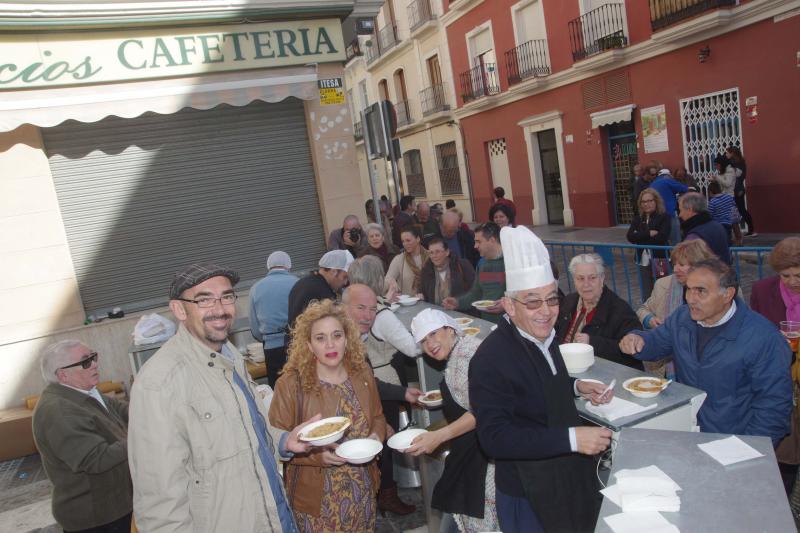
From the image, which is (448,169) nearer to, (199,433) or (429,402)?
(429,402)

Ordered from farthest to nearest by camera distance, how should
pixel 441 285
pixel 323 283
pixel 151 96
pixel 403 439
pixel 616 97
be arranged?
pixel 616 97, pixel 151 96, pixel 441 285, pixel 323 283, pixel 403 439

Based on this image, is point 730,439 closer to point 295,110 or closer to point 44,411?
point 44,411

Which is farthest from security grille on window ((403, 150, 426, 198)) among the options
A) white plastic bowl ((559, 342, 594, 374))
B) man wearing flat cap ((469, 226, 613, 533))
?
man wearing flat cap ((469, 226, 613, 533))

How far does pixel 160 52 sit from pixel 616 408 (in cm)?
702

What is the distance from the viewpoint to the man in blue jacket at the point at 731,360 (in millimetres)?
2918

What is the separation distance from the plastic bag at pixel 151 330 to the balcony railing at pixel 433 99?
64.1ft

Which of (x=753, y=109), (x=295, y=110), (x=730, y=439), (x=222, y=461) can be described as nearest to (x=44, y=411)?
(x=222, y=461)

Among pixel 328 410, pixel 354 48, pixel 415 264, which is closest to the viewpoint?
Answer: pixel 328 410

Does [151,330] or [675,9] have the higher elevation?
[675,9]

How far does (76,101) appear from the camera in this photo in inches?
262

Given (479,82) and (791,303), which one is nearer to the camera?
(791,303)

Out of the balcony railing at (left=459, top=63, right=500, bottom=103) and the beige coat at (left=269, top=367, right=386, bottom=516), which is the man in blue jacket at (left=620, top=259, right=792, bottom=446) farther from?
the balcony railing at (left=459, top=63, right=500, bottom=103)

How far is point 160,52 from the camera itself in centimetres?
730

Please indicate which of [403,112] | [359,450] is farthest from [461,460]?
[403,112]
